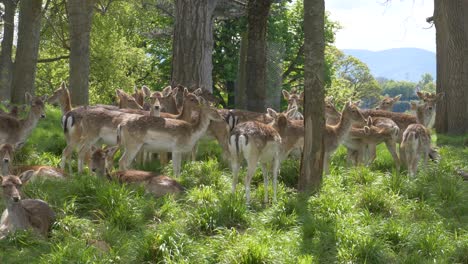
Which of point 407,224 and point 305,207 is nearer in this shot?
point 407,224

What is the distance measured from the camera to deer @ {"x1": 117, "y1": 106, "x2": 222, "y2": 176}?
1020 cm

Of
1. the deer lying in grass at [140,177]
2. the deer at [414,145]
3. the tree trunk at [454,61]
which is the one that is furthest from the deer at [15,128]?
the tree trunk at [454,61]

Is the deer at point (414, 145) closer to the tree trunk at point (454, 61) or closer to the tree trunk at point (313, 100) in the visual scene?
the tree trunk at point (313, 100)

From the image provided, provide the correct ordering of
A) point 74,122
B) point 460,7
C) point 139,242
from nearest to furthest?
point 139,242 < point 74,122 < point 460,7

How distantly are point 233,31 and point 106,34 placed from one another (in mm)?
7734

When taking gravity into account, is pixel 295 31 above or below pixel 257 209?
above

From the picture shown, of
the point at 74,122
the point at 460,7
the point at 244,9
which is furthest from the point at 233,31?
the point at 74,122

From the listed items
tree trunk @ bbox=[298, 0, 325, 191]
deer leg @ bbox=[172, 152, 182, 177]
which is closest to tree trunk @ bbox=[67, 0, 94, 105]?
deer leg @ bbox=[172, 152, 182, 177]

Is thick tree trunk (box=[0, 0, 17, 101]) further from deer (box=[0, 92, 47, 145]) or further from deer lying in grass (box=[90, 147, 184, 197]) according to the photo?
deer lying in grass (box=[90, 147, 184, 197])

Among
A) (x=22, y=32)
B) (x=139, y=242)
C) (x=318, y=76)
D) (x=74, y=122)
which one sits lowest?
(x=139, y=242)

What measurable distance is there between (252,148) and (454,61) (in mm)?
9653

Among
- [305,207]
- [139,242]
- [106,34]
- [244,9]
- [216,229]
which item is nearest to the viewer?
[139,242]

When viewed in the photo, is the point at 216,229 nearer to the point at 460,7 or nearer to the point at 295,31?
the point at 460,7

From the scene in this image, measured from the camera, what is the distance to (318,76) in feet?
29.4
